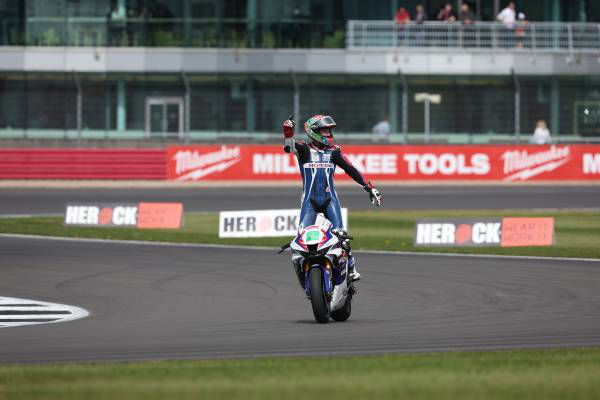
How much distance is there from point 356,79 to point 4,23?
1395cm

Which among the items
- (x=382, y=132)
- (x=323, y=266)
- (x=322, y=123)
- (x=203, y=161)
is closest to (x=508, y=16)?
(x=382, y=132)

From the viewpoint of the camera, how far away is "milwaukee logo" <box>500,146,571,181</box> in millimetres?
45750

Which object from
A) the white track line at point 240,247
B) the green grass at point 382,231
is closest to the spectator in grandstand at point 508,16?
the green grass at point 382,231

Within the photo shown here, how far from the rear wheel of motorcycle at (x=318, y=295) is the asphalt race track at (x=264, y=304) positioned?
240mm

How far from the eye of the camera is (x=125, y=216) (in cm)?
2891

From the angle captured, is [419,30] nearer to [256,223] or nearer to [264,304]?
[256,223]

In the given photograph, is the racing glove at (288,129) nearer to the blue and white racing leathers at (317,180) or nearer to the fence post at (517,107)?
the blue and white racing leathers at (317,180)

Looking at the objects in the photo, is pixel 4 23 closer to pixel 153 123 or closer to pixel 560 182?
pixel 153 123

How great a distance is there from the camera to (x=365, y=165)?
147ft

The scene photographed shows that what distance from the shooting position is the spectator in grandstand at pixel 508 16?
51656 mm

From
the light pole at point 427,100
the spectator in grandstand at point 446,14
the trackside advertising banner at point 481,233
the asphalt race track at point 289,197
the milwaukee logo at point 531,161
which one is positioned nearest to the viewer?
the trackside advertising banner at point 481,233

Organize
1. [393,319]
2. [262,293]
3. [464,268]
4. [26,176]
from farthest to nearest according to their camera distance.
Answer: [26,176], [464,268], [262,293], [393,319]

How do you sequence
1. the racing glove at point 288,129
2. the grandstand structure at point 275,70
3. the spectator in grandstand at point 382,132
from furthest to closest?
the grandstand structure at point 275,70
the spectator in grandstand at point 382,132
the racing glove at point 288,129

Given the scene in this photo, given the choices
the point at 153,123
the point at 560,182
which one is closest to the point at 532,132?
the point at 560,182
